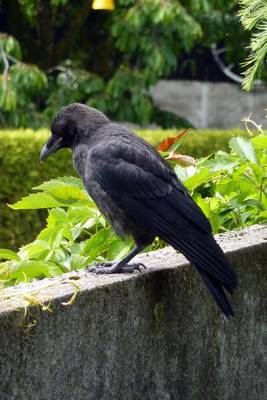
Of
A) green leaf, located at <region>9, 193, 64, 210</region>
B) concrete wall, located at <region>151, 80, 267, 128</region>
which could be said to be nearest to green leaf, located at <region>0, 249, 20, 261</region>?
green leaf, located at <region>9, 193, 64, 210</region>

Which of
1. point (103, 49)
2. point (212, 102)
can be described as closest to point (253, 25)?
point (103, 49)

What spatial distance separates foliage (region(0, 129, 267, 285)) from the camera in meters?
4.86

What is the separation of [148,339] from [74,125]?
117 cm

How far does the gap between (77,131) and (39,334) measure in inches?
57.3

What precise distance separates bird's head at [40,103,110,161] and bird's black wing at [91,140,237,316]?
0.22 meters

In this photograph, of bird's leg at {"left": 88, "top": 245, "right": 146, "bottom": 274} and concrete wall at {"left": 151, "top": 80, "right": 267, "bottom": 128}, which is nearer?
bird's leg at {"left": 88, "top": 245, "right": 146, "bottom": 274}

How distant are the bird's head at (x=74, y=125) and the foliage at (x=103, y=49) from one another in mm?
6110

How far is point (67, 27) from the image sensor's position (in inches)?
549

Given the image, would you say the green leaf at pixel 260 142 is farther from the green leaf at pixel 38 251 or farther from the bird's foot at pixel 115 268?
the bird's foot at pixel 115 268

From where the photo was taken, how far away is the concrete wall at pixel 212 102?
17.1 m

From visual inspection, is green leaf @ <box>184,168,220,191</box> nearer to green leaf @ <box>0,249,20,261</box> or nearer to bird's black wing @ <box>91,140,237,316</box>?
bird's black wing @ <box>91,140,237,316</box>

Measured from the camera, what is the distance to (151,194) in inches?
173

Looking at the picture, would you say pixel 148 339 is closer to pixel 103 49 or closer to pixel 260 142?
pixel 260 142

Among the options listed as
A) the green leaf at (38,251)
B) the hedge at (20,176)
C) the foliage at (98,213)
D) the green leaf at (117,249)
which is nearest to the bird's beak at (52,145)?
the foliage at (98,213)
